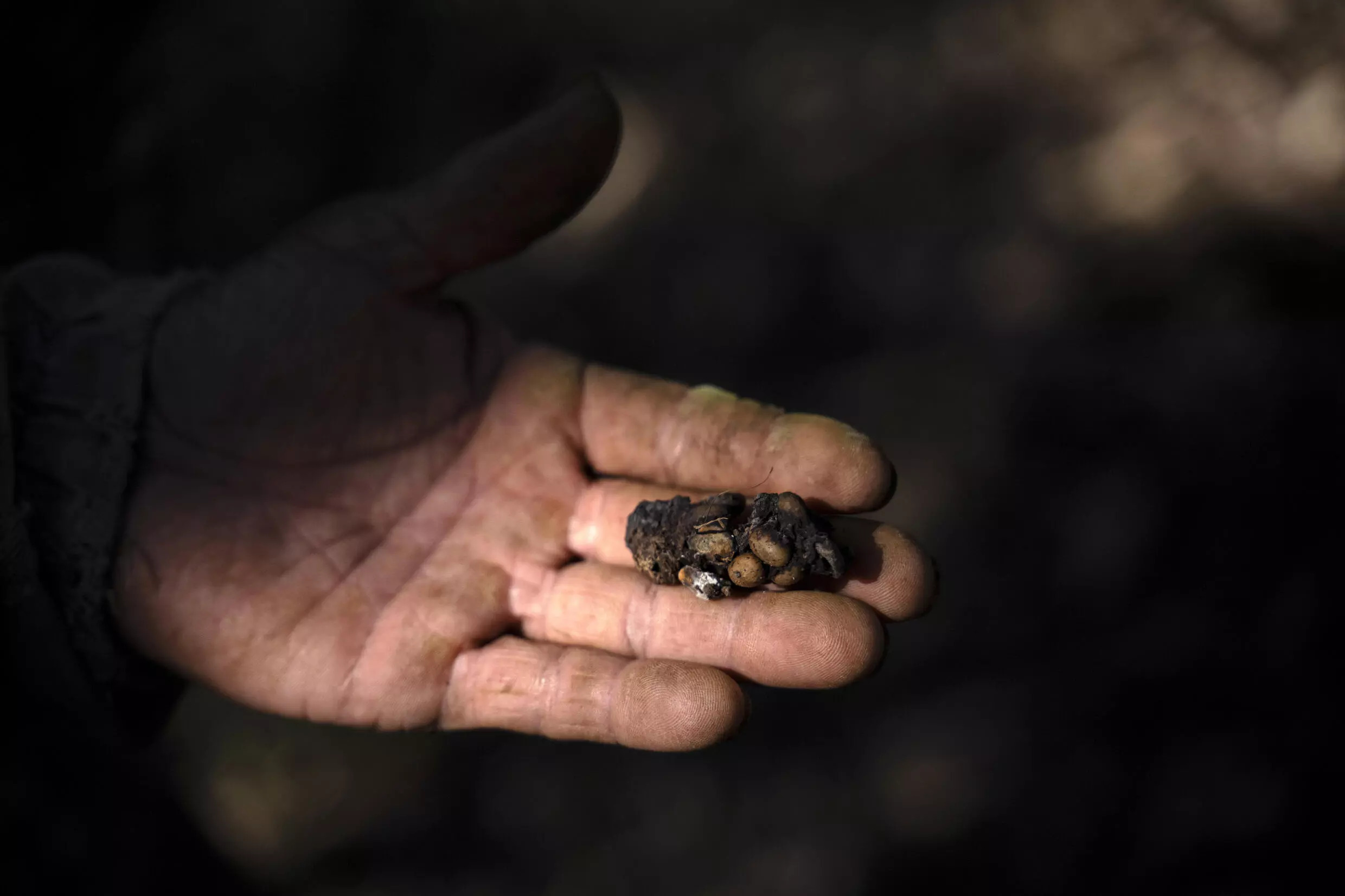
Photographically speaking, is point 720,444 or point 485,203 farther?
point 485,203

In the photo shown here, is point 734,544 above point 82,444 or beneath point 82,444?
above

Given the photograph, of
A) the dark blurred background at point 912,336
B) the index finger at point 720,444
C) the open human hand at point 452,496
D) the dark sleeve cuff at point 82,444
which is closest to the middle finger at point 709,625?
the open human hand at point 452,496

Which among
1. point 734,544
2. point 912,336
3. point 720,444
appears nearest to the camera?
point 734,544

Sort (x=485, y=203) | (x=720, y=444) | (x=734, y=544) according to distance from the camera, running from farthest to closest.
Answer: (x=485, y=203)
(x=720, y=444)
(x=734, y=544)

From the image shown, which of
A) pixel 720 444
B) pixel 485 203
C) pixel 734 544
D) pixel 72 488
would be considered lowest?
pixel 72 488

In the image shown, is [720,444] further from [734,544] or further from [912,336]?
[912,336]

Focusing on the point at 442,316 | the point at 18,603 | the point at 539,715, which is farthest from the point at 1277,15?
the point at 18,603

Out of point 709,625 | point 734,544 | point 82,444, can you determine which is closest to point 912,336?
point 734,544

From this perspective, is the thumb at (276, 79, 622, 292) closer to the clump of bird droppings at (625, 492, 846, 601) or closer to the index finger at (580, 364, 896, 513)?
the index finger at (580, 364, 896, 513)
